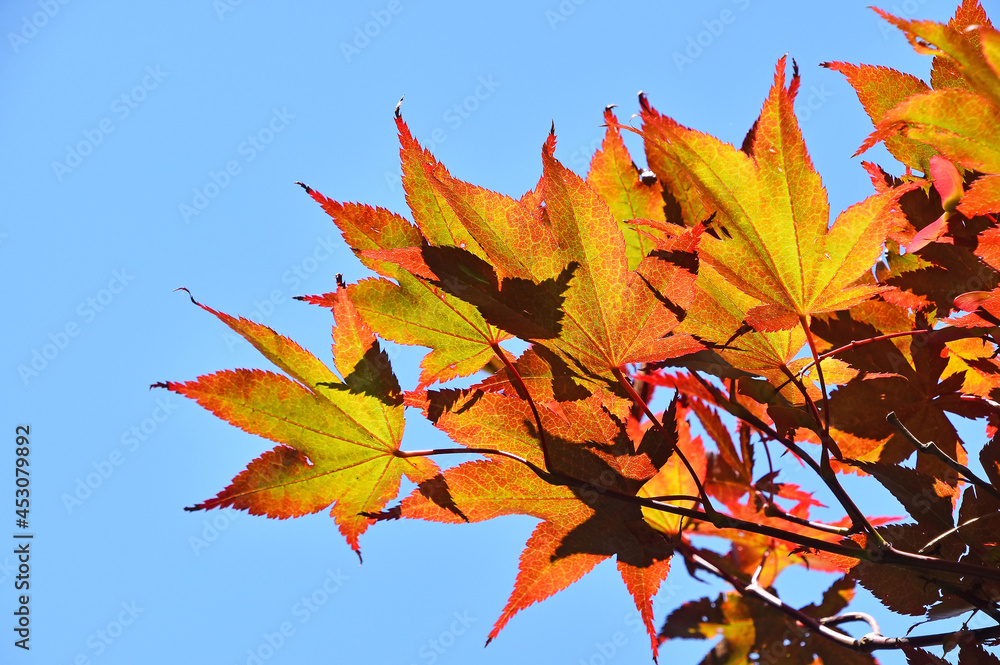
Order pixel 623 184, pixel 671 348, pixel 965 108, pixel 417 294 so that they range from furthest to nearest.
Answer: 1. pixel 623 184
2. pixel 417 294
3. pixel 671 348
4. pixel 965 108

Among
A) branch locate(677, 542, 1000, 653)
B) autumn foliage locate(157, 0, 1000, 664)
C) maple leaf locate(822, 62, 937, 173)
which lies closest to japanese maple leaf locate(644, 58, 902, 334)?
autumn foliage locate(157, 0, 1000, 664)

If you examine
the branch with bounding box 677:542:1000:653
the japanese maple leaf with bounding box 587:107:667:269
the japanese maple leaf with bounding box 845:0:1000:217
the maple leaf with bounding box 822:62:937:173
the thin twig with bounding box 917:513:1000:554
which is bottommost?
the branch with bounding box 677:542:1000:653

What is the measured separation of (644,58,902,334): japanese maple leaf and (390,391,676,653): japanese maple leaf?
21 cm

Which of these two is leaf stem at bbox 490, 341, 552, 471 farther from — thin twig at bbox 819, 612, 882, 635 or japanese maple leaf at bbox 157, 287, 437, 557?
thin twig at bbox 819, 612, 882, 635

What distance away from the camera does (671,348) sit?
0.75 m

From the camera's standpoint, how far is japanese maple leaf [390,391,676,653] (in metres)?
0.79

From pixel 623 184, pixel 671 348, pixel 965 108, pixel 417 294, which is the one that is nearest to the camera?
pixel 965 108

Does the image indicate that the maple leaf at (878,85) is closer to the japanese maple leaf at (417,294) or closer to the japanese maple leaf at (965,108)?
the japanese maple leaf at (965,108)

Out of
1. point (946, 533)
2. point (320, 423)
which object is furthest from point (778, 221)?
point (320, 423)

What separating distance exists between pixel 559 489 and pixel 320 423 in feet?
1.08

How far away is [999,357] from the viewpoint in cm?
93

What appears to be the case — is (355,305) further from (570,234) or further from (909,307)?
(909,307)

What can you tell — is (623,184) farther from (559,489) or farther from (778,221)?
(559,489)

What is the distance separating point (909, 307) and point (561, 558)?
0.58m
